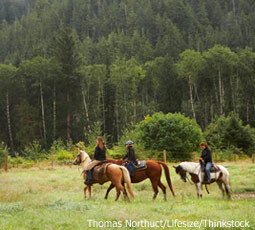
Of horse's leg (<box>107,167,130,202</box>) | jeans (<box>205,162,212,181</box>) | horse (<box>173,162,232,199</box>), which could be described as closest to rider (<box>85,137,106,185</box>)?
horse's leg (<box>107,167,130,202</box>)

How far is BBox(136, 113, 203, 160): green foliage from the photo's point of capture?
108 feet

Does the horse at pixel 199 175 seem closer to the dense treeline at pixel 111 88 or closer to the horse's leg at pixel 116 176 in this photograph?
the horse's leg at pixel 116 176

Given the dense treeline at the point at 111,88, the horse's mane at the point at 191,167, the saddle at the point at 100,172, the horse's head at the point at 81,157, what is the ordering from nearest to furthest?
the saddle at the point at 100,172, the horse's mane at the point at 191,167, the horse's head at the point at 81,157, the dense treeline at the point at 111,88

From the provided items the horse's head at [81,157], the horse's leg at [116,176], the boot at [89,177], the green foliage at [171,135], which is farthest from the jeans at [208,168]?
the green foliage at [171,135]

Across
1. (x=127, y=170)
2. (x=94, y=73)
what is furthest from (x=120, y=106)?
(x=127, y=170)

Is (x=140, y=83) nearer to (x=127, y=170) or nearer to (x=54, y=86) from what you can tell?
(x=54, y=86)

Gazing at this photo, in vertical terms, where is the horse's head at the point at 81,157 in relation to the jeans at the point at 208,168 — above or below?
above

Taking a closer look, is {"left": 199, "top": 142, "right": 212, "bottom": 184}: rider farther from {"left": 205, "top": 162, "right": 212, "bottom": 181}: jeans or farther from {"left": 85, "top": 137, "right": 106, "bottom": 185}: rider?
{"left": 85, "top": 137, "right": 106, "bottom": 185}: rider

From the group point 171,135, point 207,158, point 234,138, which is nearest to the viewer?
point 207,158

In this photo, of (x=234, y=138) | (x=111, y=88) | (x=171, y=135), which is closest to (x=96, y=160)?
(x=171, y=135)

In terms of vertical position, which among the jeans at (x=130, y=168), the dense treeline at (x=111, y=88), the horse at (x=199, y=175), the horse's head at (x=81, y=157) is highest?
the dense treeline at (x=111, y=88)

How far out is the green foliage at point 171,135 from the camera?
108 ft

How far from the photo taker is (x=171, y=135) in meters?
33.0

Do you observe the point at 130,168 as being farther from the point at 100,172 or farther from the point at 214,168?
the point at 214,168
